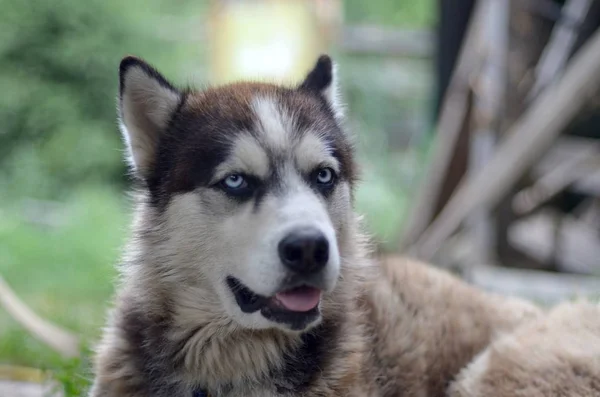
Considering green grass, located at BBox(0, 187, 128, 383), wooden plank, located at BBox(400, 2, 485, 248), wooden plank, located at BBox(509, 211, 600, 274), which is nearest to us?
green grass, located at BBox(0, 187, 128, 383)

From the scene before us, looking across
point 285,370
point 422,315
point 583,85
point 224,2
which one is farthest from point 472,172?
point 224,2

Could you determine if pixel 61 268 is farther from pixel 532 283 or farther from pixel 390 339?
pixel 390 339

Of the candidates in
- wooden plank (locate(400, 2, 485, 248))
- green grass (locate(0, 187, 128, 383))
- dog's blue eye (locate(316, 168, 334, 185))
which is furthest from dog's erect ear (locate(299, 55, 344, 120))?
wooden plank (locate(400, 2, 485, 248))

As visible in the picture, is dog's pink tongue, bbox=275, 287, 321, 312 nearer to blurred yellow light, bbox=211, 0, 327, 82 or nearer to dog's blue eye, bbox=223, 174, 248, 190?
dog's blue eye, bbox=223, 174, 248, 190

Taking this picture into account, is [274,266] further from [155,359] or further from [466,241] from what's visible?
[466,241]

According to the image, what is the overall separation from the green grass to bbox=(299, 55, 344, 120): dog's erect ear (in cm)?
161

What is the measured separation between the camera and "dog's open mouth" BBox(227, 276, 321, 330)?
2787 mm

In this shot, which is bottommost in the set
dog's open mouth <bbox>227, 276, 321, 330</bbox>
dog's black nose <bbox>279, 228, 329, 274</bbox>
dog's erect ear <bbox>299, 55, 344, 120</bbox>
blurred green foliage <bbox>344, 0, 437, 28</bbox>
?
dog's open mouth <bbox>227, 276, 321, 330</bbox>

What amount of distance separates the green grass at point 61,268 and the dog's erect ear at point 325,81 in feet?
5.30

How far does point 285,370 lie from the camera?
3.04 metres

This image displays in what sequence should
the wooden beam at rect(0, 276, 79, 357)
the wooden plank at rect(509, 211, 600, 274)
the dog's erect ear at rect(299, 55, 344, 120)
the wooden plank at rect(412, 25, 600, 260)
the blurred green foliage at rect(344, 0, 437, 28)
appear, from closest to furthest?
1. the dog's erect ear at rect(299, 55, 344, 120)
2. the wooden beam at rect(0, 276, 79, 357)
3. the wooden plank at rect(412, 25, 600, 260)
4. the wooden plank at rect(509, 211, 600, 274)
5. the blurred green foliage at rect(344, 0, 437, 28)

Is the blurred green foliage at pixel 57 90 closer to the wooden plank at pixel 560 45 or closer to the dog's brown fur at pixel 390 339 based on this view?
the wooden plank at pixel 560 45

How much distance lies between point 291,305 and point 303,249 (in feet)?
0.83

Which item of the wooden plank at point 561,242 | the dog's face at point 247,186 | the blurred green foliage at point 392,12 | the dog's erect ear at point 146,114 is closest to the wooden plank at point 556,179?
the wooden plank at point 561,242
